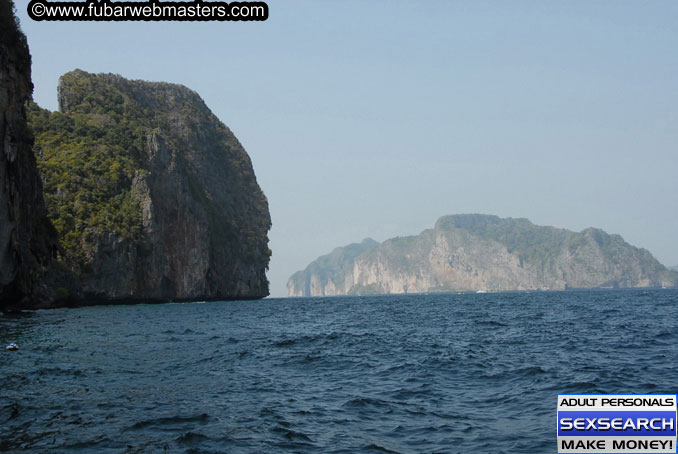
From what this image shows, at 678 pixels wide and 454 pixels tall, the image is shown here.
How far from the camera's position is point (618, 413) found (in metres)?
13.5

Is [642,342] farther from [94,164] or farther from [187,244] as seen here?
[187,244]

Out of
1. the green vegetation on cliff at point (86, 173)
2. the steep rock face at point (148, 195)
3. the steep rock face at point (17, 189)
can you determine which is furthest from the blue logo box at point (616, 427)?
the green vegetation on cliff at point (86, 173)

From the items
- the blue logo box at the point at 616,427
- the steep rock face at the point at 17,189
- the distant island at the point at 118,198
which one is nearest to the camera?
the blue logo box at the point at 616,427

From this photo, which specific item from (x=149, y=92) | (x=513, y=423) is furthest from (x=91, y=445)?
(x=149, y=92)

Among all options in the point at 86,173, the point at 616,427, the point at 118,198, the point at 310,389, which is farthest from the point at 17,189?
the point at 118,198

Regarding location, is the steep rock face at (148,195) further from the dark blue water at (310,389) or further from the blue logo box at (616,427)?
the blue logo box at (616,427)

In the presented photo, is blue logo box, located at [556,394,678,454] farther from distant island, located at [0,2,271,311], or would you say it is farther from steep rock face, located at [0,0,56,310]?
distant island, located at [0,2,271,311]

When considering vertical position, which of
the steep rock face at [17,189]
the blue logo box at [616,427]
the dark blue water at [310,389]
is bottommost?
the dark blue water at [310,389]

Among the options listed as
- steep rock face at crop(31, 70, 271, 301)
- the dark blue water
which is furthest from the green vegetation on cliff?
the dark blue water

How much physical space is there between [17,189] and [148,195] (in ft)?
225

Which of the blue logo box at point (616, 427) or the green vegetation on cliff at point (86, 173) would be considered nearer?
the blue logo box at point (616, 427)

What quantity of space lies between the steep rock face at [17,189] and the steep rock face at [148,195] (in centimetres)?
2865

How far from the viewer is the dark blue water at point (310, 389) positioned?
13.8 meters

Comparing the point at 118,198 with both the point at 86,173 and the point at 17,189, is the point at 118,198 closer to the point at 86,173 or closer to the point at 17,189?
the point at 86,173
